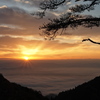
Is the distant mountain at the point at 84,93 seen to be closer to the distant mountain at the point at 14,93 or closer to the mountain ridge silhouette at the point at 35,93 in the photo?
the mountain ridge silhouette at the point at 35,93

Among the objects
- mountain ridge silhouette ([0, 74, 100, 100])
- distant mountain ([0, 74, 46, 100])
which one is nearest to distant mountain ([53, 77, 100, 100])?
mountain ridge silhouette ([0, 74, 100, 100])

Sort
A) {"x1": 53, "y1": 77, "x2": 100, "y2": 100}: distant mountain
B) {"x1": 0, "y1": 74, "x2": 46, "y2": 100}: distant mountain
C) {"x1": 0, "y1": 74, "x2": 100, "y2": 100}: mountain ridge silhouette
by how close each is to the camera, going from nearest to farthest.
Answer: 1. {"x1": 0, "y1": 74, "x2": 46, "y2": 100}: distant mountain
2. {"x1": 0, "y1": 74, "x2": 100, "y2": 100}: mountain ridge silhouette
3. {"x1": 53, "y1": 77, "x2": 100, "y2": 100}: distant mountain

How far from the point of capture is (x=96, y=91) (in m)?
10.0

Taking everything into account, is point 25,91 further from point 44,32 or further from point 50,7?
point 50,7

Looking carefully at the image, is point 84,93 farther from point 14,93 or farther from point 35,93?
point 14,93

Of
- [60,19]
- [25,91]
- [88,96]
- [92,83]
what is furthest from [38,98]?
[60,19]

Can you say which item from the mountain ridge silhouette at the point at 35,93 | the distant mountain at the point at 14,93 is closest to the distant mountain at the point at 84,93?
the mountain ridge silhouette at the point at 35,93

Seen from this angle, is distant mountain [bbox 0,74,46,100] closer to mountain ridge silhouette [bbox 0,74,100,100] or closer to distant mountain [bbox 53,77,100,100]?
mountain ridge silhouette [bbox 0,74,100,100]

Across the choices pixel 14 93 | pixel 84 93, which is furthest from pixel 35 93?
pixel 84 93

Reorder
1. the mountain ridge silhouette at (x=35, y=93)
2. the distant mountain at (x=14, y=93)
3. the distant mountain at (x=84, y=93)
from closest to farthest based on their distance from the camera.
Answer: the distant mountain at (x=14, y=93) < the mountain ridge silhouette at (x=35, y=93) < the distant mountain at (x=84, y=93)

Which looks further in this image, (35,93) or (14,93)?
(35,93)

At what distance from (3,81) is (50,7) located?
3912mm

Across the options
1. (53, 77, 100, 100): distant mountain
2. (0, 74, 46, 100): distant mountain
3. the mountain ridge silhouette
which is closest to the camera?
(0, 74, 46, 100): distant mountain

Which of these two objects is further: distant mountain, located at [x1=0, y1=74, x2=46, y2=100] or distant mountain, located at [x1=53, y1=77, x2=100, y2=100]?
distant mountain, located at [x1=53, y1=77, x2=100, y2=100]
